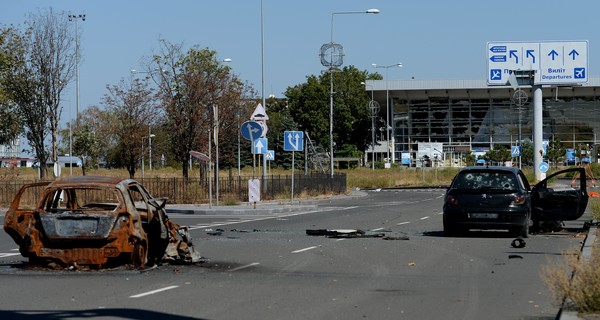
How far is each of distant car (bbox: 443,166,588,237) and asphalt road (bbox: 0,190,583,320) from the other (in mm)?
425

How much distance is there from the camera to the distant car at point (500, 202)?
68.2ft

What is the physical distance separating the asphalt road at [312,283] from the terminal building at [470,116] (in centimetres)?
9159

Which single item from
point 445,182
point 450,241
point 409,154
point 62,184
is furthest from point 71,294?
point 409,154

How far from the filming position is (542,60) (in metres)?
57.0

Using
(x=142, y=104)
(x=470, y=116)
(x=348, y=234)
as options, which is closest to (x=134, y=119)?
(x=142, y=104)

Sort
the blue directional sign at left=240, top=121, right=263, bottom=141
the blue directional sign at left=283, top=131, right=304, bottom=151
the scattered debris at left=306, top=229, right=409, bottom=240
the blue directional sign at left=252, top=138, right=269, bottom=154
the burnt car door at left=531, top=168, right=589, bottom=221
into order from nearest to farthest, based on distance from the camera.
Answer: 1. the scattered debris at left=306, top=229, right=409, bottom=240
2. the burnt car door at left=531, top=168, right=589, bottom=221
3. the blue directional sign at left=240, top=121, right=263, bottom=141
4. the blue directional sign at left=252, top=138, right=269, bottom=154
5. the blue directional sign at left=283, top=131, right=304, bottom=151

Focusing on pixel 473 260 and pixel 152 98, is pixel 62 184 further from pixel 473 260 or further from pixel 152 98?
pixel 152 98

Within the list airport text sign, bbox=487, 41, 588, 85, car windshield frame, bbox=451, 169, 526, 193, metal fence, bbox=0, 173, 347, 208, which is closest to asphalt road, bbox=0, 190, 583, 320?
car windshield frame, bbox=451, 169, 526, 193

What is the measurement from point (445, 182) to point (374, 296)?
6557 cm

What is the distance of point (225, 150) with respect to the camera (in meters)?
60.3

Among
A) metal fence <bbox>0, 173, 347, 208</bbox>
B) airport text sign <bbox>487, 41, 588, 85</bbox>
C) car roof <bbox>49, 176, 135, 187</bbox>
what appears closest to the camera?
car roof <bbox>49, 176, 135, 187</bbox>

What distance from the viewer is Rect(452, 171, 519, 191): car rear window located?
21219 millimetres

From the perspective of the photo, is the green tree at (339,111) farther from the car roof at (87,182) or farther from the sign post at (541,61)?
the car roof at (87,182)

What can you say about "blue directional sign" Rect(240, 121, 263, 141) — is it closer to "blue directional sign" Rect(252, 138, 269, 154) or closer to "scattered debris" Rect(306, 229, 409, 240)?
"blue directional sign" Rect(252, 138, 269, 154)
